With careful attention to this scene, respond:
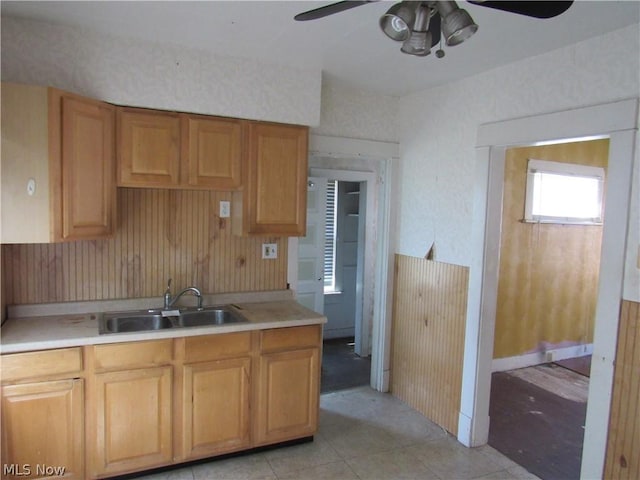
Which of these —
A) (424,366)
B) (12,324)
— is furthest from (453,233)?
(12,324)

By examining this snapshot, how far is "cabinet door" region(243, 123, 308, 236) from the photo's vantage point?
2.84 metres

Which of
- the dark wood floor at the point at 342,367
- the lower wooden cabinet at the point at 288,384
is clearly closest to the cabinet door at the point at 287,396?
the lower wooden cabinet at the point at 288,384

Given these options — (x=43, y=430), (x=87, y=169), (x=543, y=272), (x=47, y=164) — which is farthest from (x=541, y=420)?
(x=47, y=164)

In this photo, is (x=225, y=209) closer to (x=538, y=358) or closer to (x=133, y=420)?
(x=133, y=420)

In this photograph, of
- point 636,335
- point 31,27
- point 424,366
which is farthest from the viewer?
point 424,366

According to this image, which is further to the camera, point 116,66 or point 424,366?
point 424,366

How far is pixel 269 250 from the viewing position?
3.23 m

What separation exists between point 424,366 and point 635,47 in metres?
2.37

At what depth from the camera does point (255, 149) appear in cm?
283

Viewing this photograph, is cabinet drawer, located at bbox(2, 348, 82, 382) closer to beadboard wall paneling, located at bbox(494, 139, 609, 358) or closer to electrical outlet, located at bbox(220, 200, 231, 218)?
electrical outlet, located at bbox(220, 200, 231, 218)

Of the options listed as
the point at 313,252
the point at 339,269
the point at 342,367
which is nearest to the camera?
the point at 342,367

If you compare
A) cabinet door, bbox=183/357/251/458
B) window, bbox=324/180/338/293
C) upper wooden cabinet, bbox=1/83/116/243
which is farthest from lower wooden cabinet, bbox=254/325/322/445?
window, bbox=324/180/338/293

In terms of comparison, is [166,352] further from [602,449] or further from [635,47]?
[635,47]

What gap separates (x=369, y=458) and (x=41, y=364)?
1.93 meters
